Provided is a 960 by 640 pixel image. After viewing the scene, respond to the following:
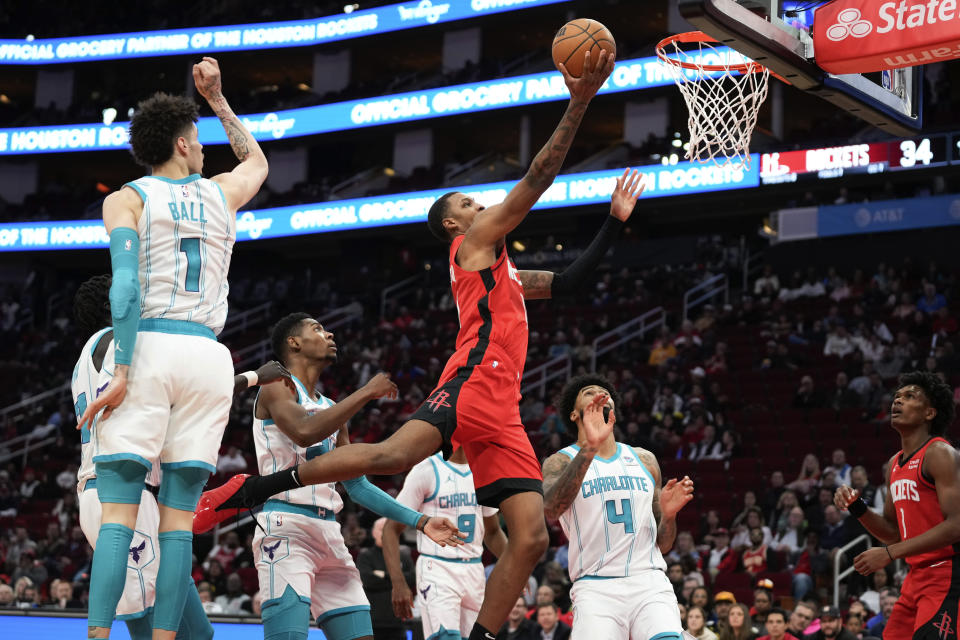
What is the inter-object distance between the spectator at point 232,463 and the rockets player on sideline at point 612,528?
1578cm

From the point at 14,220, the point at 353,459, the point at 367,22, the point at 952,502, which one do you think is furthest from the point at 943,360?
the point at 14,220

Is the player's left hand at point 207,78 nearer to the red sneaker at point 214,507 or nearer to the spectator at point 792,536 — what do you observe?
the red sneaker at point 214,507

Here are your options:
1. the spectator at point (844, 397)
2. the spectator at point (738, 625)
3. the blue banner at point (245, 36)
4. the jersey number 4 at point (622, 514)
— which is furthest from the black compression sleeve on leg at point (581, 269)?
the blue banner at point (245, 36)

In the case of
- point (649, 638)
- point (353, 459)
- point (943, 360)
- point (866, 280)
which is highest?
point (866, 280)

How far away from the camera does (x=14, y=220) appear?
3353 cm

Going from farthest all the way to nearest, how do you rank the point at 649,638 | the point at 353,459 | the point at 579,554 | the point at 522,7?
1. the point at 522,7
2. the point at 579,554
3. the point at 649,638
4. the point at 353,459

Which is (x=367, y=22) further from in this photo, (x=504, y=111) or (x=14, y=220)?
(x=14, y=220)

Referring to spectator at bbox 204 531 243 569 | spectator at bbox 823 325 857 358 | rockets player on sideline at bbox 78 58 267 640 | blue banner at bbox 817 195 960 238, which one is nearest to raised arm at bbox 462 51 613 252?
rockets player on sideline at bbox 78 58 267 640

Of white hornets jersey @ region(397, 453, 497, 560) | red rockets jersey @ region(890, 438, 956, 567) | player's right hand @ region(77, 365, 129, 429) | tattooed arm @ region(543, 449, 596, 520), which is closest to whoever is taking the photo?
player's right hand @ region(77, 365, 129, 429)

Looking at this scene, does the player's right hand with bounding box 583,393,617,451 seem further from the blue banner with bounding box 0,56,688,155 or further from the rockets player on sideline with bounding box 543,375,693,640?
the blue banner with bounding box 0,56,688,155

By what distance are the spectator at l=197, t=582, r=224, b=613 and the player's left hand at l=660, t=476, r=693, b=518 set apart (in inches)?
364

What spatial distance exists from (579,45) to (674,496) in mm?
2555

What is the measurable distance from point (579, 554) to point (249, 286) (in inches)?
1116

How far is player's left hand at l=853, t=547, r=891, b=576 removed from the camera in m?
6.27
